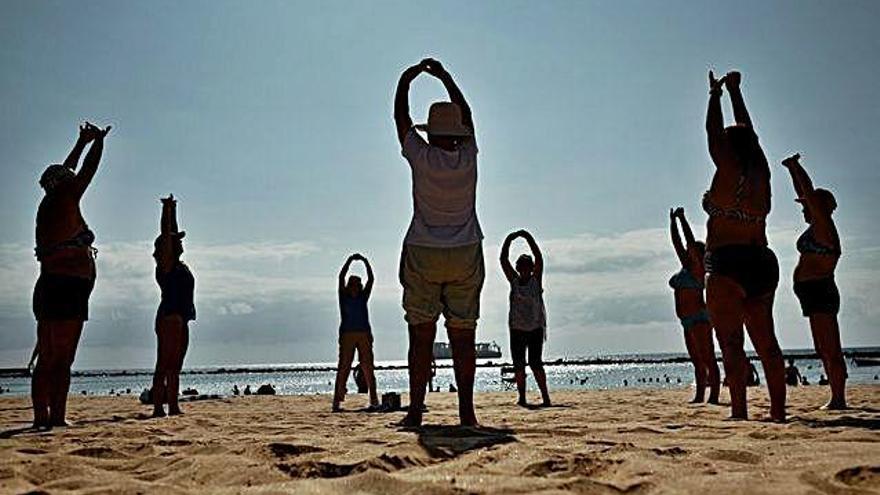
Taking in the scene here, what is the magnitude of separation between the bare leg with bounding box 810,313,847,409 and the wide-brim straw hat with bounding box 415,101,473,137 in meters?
3.81

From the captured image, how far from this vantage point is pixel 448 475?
9.29ft

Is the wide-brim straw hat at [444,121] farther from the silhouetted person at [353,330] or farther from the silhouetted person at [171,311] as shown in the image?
the silhouetted person at [353,330]

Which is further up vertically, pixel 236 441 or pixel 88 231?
pixel 88 231

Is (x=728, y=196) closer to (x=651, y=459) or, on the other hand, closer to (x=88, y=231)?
(x=651, y=459)

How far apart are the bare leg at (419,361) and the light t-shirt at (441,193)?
563mm

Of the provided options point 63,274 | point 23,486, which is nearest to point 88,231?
point 63,274

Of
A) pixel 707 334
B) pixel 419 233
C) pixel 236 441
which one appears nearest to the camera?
pixel 236 441

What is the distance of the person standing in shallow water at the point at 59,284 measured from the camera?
5.93m

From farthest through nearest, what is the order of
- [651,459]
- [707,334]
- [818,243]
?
1. [707,334]
2. [818,243]
3. [651,459]

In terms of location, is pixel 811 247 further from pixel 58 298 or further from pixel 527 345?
pixel 58 298

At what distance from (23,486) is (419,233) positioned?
9.31 feet

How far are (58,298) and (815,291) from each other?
20.4 ft

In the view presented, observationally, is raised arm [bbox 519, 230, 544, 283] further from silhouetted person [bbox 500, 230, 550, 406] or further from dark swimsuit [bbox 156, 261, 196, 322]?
dark swimsuit [bbox 156, 261, 196, 322]

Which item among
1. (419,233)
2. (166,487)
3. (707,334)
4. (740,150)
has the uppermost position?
(740,150)
